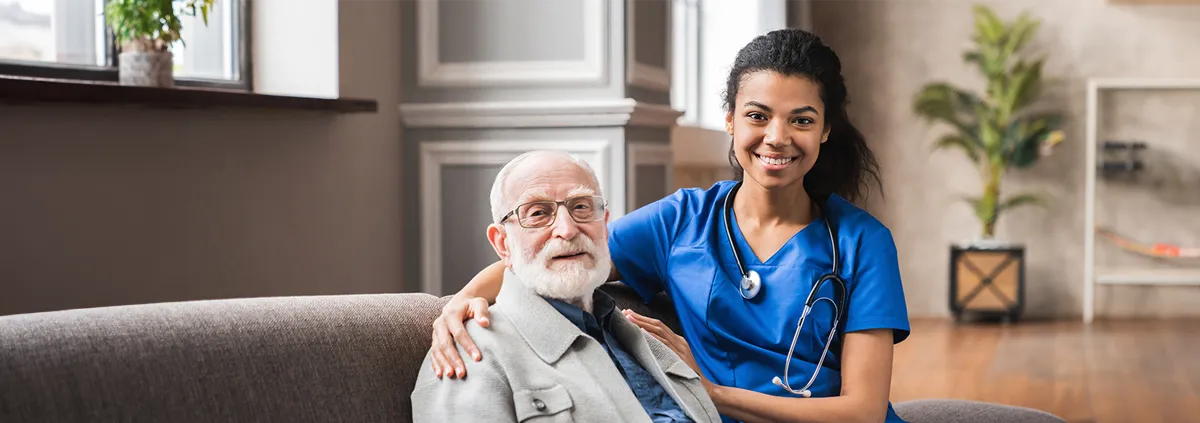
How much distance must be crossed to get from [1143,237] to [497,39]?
206 inches

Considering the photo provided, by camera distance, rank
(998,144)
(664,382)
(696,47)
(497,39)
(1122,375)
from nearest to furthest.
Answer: (664,382), (497,39), (1122,375), (696,47), (998,144)

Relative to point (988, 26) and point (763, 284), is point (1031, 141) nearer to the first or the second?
point (988, 26)

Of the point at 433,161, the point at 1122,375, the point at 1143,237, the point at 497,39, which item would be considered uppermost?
the point at 497,39

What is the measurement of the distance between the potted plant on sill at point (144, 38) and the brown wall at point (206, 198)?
4.3 inches

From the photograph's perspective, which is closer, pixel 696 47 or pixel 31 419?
pixel 31 419

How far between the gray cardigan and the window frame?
1228mm

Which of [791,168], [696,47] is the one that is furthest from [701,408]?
[696,47]

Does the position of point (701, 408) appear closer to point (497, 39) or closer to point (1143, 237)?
point (497, 39)

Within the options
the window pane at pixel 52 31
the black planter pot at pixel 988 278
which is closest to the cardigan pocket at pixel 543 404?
the window pane at pixel 52 31

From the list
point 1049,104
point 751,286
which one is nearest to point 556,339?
point 751,286

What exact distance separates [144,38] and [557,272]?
131 centimetres

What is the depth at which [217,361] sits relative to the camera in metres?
1.44

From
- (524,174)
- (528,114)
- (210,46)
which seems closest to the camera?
(524,174)

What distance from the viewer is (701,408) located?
1684 mm
